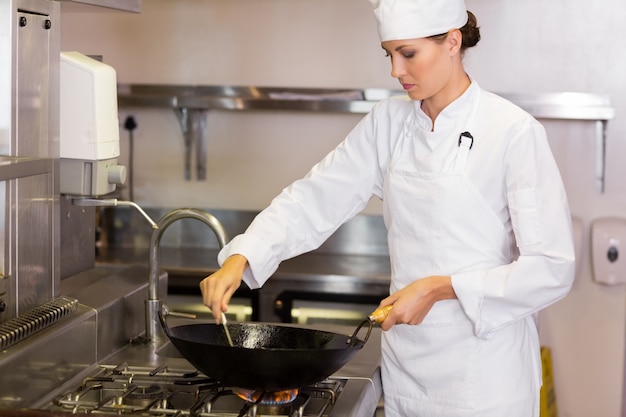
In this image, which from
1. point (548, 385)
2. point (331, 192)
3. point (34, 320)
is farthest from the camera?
point (548, 385)

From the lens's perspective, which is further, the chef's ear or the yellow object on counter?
the yellow object on counter

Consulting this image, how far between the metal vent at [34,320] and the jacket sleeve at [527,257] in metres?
0.81

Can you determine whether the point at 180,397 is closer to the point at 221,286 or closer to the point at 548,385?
the point at 221,286

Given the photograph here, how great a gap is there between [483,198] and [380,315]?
0.35 metres

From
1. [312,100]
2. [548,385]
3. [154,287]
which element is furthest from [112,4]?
[548,385]

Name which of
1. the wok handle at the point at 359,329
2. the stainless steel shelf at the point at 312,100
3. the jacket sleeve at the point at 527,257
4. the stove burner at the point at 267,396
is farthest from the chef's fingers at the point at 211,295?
the stainless steel shelf at the point at 312,100

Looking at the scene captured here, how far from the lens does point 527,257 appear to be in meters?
1.85

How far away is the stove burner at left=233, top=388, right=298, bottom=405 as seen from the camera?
1.74 metres

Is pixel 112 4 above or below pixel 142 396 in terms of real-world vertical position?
above

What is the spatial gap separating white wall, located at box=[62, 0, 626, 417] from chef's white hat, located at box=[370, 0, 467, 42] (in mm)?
1822

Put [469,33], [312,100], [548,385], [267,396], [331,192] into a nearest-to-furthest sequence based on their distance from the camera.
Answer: [267,396] → [469,33] → [331,192] → [548,385] → [312,100]

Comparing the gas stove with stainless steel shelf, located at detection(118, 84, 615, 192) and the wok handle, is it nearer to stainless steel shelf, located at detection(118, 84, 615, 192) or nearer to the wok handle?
the wok handle

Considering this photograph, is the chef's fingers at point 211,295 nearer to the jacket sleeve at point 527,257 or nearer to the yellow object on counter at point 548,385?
the jacket sleeve at point 527,257

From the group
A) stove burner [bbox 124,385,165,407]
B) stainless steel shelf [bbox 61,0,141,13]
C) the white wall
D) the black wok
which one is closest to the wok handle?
the black wok
